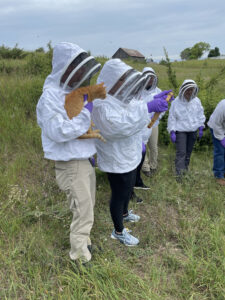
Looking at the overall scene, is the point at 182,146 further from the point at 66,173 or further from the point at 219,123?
the point at 66,173

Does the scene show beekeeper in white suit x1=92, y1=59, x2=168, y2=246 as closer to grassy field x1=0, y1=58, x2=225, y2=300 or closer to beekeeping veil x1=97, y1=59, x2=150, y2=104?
beekeeping veil x1=97, y1=59, x2=150, y2=104

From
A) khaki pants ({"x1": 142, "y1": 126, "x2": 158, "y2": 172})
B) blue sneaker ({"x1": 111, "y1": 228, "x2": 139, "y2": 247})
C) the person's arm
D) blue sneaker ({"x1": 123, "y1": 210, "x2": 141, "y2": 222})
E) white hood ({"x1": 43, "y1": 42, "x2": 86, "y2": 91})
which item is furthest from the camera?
khaki pants ({"x1": 142, "y1": 126, "x2": 158, "y2": 172})

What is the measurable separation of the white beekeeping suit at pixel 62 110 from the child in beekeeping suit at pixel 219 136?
2.80 m

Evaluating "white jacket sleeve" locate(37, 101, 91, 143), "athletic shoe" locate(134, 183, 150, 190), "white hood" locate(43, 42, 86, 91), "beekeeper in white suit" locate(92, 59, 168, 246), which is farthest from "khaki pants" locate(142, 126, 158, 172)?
"white hood" locate(43, 42, 86, 91)

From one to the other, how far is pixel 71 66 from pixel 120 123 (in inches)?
25.7

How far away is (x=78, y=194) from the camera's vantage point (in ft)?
6.97

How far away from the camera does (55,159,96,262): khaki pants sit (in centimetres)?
212

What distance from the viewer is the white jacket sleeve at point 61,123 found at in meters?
1.89

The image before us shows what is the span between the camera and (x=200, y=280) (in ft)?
7.48

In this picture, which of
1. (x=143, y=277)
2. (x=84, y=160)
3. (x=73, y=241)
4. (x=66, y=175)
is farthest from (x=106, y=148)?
(x=143, y=277)

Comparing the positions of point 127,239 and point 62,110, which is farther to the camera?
point 127,239

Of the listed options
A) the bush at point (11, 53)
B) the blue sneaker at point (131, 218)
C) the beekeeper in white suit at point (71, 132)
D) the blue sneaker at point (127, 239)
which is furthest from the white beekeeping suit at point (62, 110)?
the bush at point (11, 53)

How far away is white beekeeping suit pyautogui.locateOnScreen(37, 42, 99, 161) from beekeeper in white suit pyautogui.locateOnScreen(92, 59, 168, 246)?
0.29 m

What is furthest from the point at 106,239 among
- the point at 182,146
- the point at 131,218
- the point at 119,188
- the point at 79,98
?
the point at 182,146
